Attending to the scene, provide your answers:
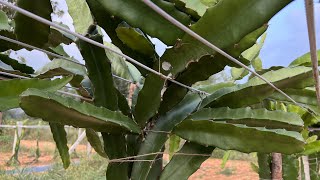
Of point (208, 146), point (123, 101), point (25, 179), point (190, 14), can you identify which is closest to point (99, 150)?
point (123, 101)

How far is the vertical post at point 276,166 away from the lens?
1.20 meters

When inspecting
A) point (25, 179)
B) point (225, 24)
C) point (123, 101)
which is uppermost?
point (225, 24)

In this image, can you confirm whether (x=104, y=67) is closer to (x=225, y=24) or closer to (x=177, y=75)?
(x=177, y=75)

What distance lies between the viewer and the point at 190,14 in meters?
0.81

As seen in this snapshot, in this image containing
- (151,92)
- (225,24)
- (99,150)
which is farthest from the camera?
(99,150)

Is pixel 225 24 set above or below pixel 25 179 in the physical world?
above

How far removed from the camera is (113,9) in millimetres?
728

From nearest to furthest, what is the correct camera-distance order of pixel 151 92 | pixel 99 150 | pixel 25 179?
1. pixel 151 92
2. pixel 99 150
3. pixel 25 179

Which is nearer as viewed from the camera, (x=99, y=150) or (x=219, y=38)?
(x=219, y=38)

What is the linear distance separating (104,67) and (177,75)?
6.6 inches

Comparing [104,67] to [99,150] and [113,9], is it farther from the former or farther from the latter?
[99,150]

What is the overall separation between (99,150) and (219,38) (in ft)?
2.20

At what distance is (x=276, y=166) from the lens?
3.97ft

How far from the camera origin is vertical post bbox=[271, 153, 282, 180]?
120 cm
